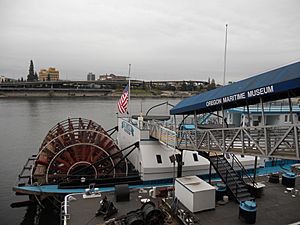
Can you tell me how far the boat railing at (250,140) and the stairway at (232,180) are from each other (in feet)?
4.48

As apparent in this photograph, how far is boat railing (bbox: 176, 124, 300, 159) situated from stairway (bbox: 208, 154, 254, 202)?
1.36 metres

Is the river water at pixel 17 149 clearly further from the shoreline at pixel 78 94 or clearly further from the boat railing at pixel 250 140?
the shoreline at pixel 78 94

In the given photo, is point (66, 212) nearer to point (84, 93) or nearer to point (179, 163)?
point (179, 163)

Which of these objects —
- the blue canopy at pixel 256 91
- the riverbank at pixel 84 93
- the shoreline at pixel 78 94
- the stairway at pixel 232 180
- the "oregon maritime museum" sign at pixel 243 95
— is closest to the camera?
the blue canopy at pixel 256 91

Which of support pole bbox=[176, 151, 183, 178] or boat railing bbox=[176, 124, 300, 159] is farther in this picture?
support pole bbox=[176, 151, 183, 178]

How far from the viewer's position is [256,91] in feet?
32.5

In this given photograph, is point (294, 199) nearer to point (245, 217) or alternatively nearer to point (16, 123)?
point (245, 217)

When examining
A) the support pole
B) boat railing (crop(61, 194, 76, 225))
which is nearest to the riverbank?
the support pole

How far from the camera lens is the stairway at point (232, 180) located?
1312 centimetres

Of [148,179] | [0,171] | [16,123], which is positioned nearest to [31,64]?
[16,123]

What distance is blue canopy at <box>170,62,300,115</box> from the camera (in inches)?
348

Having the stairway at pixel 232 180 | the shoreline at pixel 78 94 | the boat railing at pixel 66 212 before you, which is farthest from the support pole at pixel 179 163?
the shoreline at pixel 78 94

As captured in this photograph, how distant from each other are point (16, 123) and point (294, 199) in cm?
4889

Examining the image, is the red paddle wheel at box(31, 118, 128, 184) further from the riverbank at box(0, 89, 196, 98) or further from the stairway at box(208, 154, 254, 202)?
the riverbank at box(0, 89, 196, 98)
